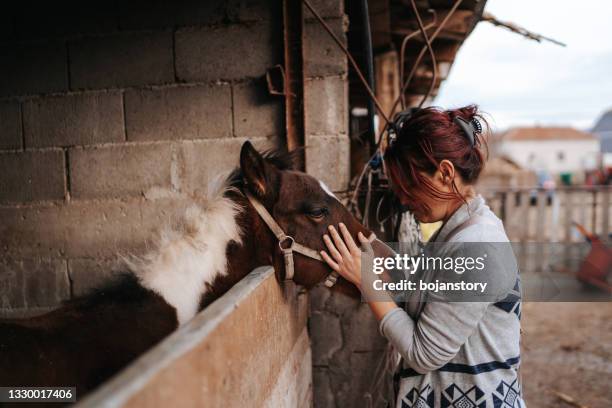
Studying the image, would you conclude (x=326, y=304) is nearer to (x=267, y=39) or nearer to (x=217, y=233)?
(x=217, y=233)

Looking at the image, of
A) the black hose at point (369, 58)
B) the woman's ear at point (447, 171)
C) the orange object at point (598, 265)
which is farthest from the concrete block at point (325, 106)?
the orange object at point (598, 265)

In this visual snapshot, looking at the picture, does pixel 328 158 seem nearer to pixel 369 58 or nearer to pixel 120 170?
pixel 369 58

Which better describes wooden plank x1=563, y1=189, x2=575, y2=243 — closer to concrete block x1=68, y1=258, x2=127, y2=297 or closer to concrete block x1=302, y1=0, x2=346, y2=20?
concrete block x1=302, y1=0, x2=346, y2=20

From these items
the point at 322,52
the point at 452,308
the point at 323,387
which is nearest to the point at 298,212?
the point at 452,308

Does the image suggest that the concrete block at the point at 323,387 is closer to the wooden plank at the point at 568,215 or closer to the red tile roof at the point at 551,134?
the wooden plank at the point at 568,215

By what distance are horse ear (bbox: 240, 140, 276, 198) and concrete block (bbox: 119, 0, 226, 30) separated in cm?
123

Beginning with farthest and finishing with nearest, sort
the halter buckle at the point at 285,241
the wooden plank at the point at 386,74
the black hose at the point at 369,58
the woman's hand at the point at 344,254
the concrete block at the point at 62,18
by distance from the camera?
the wooden plank at the point at 386,74, the concrete block at the point at 62,18, the black hose at the point at 369,58, the halter buckle at the point at 285,241, the woman's hand at the point at 344,254

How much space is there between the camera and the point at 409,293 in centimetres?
156

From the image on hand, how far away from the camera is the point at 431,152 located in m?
1.40

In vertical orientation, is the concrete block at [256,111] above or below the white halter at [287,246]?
above

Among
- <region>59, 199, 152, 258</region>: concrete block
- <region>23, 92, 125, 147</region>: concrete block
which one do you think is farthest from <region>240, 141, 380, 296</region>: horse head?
<region>23, 92, 125, 147</region>: concrete block

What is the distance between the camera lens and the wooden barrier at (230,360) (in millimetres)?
769

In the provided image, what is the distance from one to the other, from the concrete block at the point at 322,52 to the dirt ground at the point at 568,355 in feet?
7.02

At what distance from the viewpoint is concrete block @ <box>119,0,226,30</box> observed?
2.66 metres
